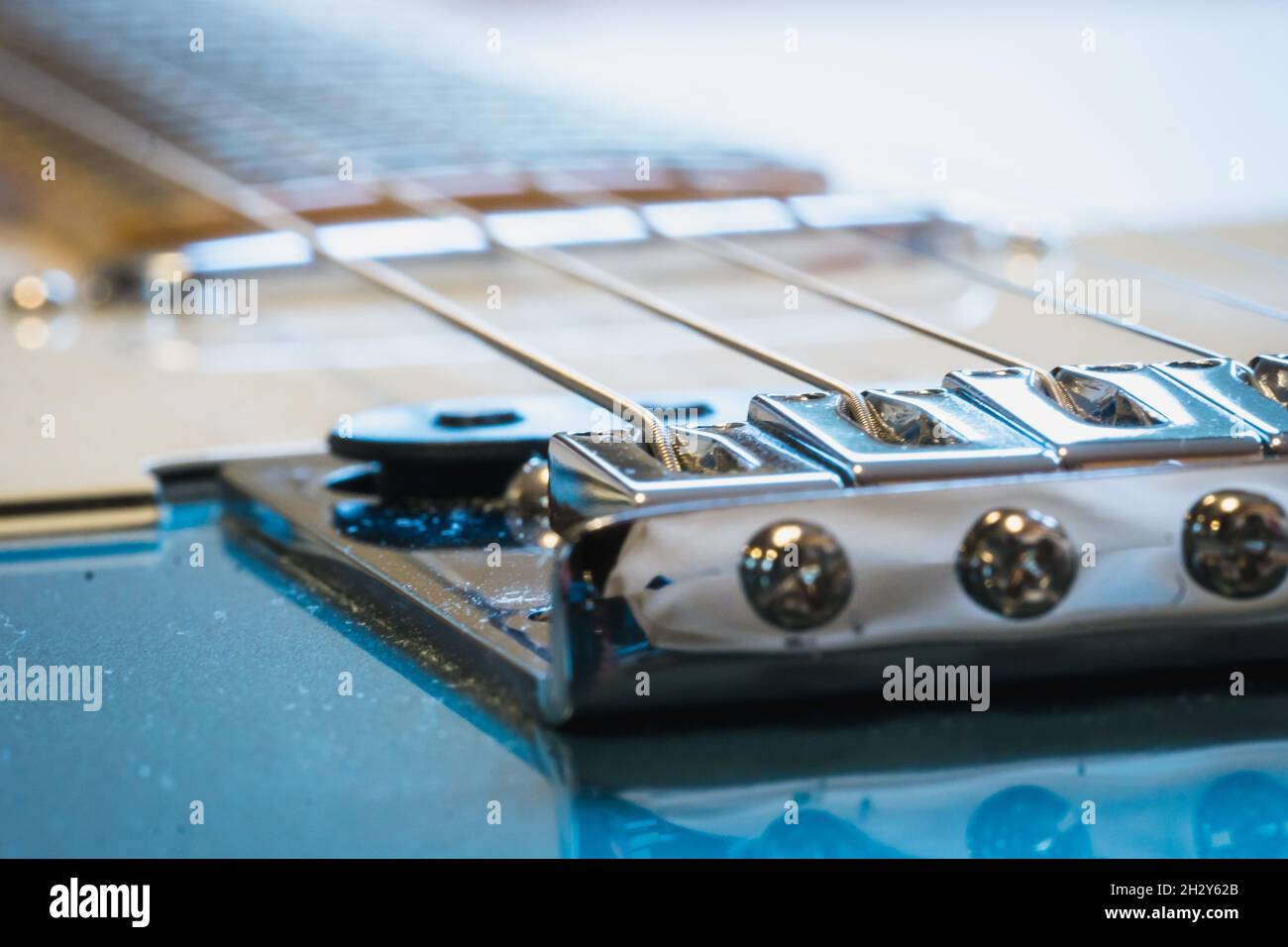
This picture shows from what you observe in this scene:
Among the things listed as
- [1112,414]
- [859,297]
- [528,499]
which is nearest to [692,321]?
[528,499]

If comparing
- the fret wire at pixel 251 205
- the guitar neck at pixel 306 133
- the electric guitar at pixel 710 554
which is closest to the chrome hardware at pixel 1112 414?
the electric guitar at pixel 710 554

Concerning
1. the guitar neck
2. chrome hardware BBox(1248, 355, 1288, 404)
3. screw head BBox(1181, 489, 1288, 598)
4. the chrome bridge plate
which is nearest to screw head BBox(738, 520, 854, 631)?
the chrome bridge plate

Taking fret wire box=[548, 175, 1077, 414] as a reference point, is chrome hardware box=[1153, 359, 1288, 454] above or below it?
below

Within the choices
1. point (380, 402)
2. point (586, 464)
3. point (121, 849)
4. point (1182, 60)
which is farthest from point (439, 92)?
point (121, 849)

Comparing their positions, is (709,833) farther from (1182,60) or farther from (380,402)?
(1182,60)

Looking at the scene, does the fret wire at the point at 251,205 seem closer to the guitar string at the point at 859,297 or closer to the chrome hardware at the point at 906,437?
the chrome hardware at the point at 906,437

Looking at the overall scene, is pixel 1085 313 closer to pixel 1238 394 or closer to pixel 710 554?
pixel 1238 394

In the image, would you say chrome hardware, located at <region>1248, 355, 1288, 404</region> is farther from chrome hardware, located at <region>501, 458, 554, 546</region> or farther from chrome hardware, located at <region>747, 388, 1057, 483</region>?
chrome hardware, located at <region>501, 458, 554, 546</region>
